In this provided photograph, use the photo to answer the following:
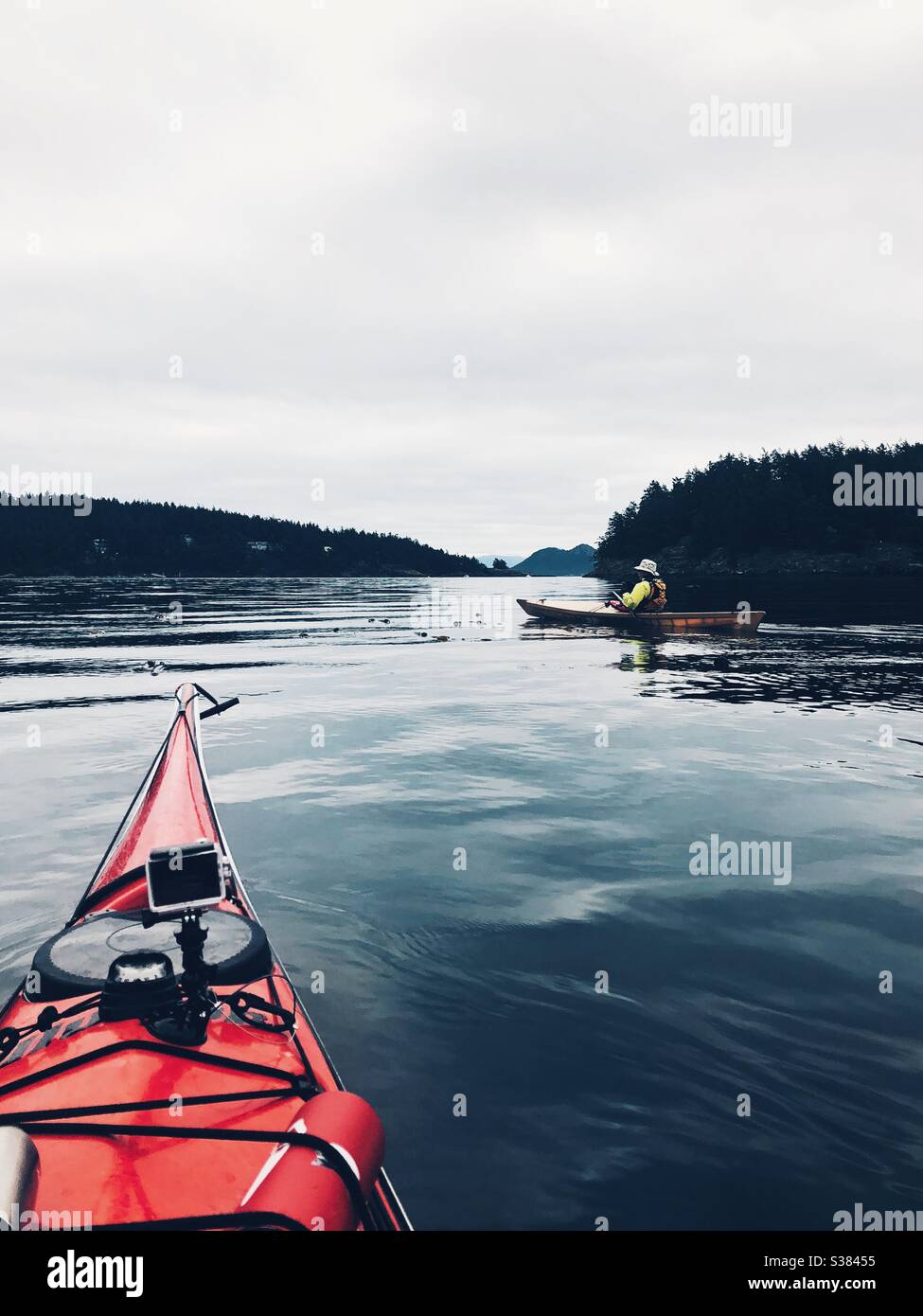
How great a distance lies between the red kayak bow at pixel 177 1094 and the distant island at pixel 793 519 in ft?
406

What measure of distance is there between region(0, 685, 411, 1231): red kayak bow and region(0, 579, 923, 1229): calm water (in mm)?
1055

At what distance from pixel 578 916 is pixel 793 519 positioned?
452 feet

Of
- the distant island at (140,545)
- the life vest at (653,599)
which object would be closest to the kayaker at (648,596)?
the life vest at (653,599)

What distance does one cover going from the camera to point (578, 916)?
7.19m

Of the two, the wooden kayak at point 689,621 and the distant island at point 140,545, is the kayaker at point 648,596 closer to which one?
the wooden kayak at point 689,621

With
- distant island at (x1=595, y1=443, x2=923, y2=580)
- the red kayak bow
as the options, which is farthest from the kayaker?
distant island at (x1=595, y1=443, x2=923, y2=580)

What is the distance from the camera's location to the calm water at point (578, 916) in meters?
4.21

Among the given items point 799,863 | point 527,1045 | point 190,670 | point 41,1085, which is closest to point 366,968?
point 527,1045

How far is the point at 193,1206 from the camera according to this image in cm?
300

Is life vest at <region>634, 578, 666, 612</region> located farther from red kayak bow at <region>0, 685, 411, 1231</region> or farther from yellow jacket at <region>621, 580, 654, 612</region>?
red kayak bow at <region>0, 685, 411, 1231</region>

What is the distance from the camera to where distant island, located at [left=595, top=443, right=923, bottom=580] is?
126 m

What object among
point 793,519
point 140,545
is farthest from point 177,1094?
point 140,545

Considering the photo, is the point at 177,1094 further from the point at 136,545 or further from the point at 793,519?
the point at 136,545
